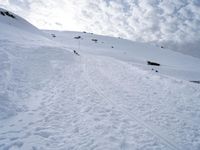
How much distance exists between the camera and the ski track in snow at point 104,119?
850cm

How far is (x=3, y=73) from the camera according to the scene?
15.0 metres

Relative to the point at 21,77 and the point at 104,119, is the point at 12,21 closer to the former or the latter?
the point at 21,77

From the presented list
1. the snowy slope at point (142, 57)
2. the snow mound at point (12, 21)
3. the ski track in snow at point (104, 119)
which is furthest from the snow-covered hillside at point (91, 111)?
the snow mound at point (12, 21)

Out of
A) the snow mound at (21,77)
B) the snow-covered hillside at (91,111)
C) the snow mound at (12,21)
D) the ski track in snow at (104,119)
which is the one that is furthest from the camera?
the snow mound at (12,21)

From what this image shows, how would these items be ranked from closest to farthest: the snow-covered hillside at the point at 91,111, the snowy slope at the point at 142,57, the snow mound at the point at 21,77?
the snow-covered hillside at the point at 91,111 → the snow mound at the point at 21,77 → the snowy slope at the point at 142,57

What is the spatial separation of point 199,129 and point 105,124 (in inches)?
181

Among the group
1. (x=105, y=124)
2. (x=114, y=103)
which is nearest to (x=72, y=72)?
(x=114, y=103)

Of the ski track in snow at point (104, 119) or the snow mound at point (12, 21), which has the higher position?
the snow mound at point (12, 21)

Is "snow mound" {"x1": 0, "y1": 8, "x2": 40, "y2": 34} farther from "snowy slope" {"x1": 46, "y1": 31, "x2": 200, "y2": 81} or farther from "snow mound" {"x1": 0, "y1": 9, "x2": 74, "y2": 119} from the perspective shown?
"snow mound" {"x1": 0, "y1": 9, "x2": 74, "y2": 119}

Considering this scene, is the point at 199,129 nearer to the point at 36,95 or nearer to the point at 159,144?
the point at 159,144

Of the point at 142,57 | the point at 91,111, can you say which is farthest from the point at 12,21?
the point at 91,111

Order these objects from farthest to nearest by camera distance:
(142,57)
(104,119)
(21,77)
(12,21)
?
1. (142,57)
2. (12,21)
3. (21,77)
4. (104,119)

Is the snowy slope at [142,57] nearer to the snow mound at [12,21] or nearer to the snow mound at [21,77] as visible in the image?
the snow mound at [12,21]

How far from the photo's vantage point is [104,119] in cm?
1070
